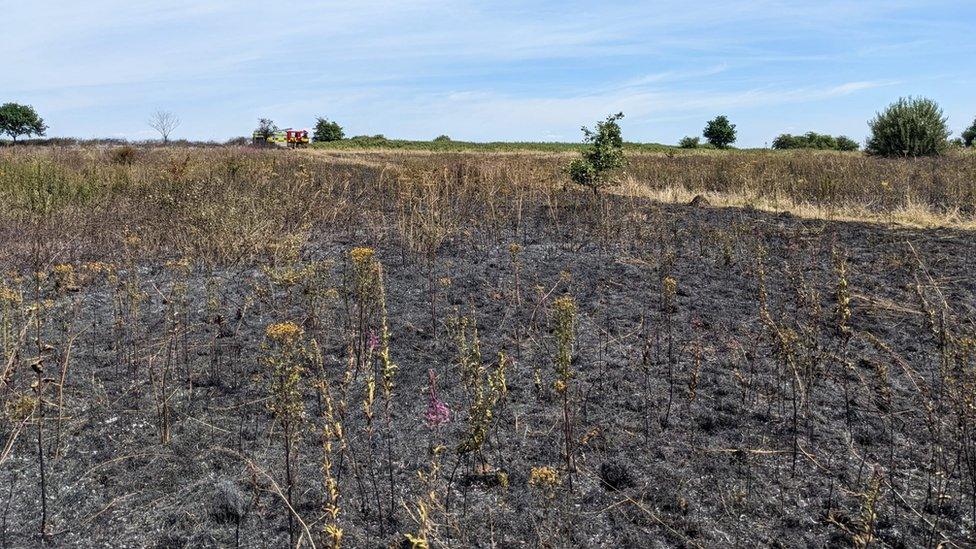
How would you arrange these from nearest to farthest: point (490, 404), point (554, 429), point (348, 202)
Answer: point (490, 404) → point (554, 429) → point (348, 202)

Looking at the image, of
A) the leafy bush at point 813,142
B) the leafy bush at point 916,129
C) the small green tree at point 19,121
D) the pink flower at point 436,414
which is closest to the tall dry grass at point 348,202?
the pink flower at point 436,414

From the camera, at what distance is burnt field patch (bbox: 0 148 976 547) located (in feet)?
8.71

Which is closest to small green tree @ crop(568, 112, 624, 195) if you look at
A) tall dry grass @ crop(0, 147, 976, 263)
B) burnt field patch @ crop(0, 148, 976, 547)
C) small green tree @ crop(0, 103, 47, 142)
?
tall dry grass @ crop(0, 147, 976, 263)

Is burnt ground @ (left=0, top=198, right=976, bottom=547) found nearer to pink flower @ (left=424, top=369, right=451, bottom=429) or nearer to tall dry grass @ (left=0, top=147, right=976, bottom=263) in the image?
pink flower @ (left=424, top=369, right=451, bottom=429)

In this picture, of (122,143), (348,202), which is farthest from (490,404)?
(122,143)

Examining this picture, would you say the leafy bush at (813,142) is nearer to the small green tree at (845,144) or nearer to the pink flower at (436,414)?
the small green tree at (845,144)

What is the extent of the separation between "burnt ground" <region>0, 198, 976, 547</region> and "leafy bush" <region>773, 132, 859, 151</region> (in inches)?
1827

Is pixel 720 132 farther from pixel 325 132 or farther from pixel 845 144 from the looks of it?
pixel 325 132

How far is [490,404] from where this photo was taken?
9.12ft

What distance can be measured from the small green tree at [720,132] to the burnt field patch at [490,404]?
51248 millimetres

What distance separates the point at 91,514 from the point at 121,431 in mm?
728

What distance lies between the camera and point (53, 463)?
310 centimetres

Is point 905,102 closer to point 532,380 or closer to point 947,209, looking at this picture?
point 947,209

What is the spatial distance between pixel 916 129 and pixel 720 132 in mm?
31811
